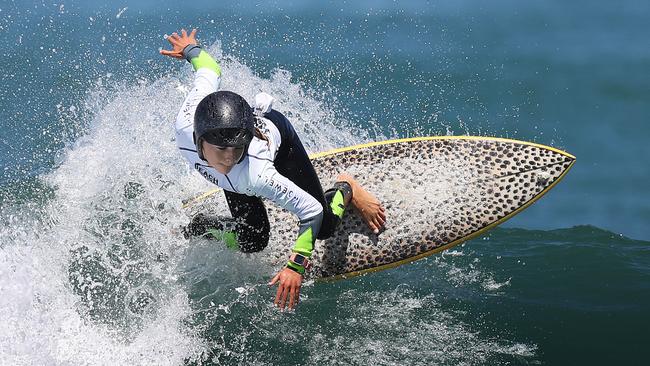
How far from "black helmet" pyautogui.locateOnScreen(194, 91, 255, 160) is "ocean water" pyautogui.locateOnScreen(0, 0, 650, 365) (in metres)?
1.89

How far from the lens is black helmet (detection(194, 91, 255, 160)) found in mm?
4988


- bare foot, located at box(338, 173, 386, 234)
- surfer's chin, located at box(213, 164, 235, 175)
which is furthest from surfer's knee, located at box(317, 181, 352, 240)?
surfer's chin, located at box(213, 164, 235, 175)

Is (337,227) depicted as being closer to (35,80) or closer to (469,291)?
(469,291)

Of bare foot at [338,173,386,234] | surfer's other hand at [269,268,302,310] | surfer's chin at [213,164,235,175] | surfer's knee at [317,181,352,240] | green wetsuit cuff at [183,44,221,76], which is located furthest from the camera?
bare foot at [338,173,386,234]

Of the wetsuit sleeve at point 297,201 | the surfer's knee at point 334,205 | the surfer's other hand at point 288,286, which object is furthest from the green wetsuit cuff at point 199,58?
the surfer's other hand at point 288,286

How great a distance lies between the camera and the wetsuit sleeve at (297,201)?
5371 mm

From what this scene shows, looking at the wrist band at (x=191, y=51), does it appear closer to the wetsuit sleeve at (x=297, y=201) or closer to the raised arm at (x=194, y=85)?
the raised arm at (x=194, y=85)

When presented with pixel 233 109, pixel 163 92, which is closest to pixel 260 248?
pixel 233 109

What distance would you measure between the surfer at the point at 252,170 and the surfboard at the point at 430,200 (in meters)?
0.29

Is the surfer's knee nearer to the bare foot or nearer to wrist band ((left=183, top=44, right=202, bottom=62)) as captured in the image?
the bare foot

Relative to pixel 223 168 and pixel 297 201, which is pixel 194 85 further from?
pixel 297 201

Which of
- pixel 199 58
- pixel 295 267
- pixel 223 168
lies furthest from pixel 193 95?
pixel 295 267

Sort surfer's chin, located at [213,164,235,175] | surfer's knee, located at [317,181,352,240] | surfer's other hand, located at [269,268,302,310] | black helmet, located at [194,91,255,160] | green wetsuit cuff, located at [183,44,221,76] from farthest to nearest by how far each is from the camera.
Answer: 1. surfer's knee, located at [317,181,352,240]
2. green wetsuit cuff, located at [183,44,221,76]
3. surfer's other hand, located at [269,268,302,310]
4. surfer's chin, located at [213,164,235,175]
5. black helmet, located at [194,91,255,160]

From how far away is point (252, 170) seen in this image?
534 centimetres
